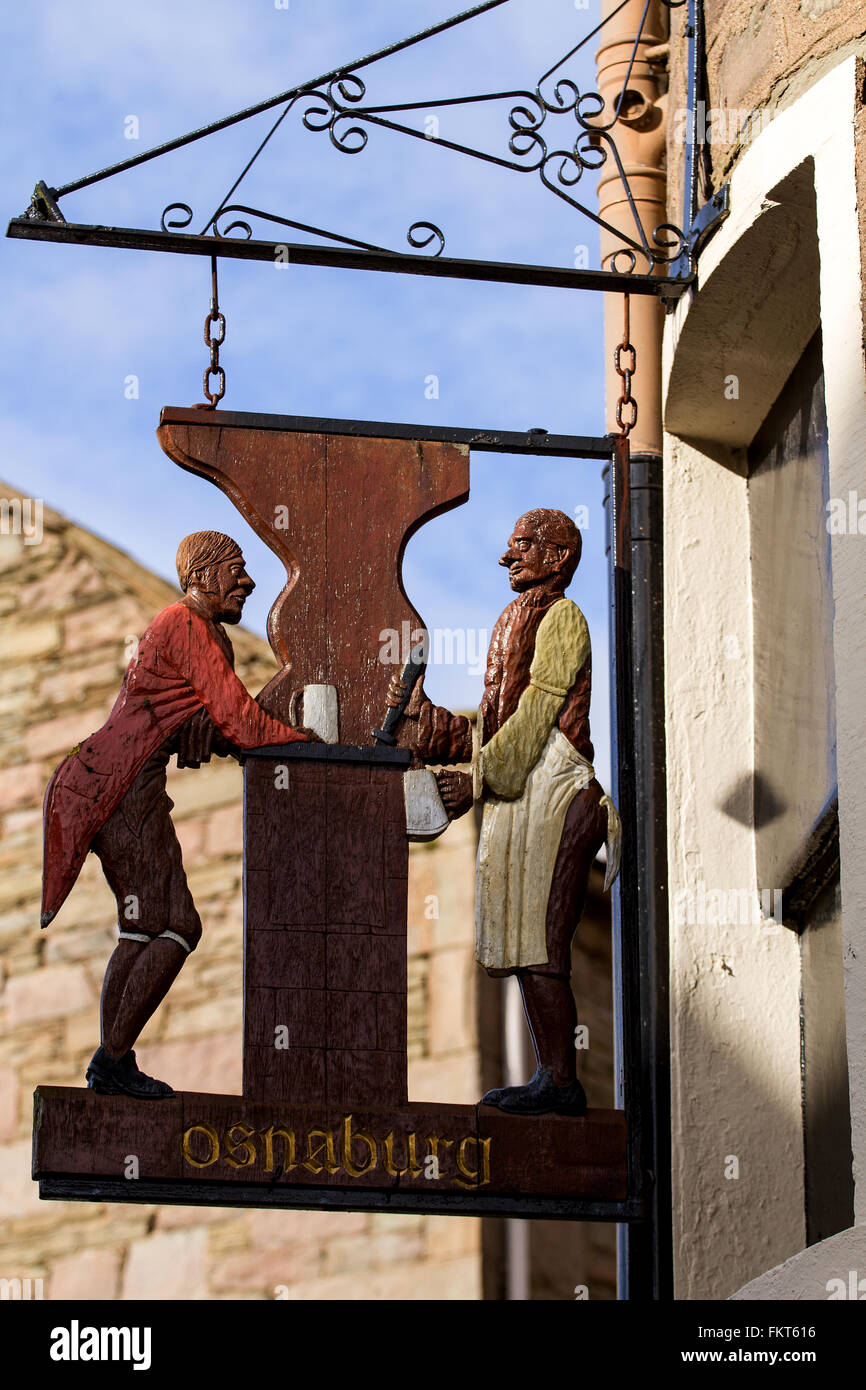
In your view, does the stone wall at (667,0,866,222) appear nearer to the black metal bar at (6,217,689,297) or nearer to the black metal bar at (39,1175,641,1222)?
the black metal bar at (6,217,689,297)

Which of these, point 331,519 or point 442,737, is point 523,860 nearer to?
point 442,737

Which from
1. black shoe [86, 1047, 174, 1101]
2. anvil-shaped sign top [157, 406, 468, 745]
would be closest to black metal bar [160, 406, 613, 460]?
anvil-shaped sign top [157, 406, 468, 745]

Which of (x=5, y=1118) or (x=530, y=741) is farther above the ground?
(x=530, y=741)

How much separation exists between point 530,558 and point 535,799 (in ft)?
1.95

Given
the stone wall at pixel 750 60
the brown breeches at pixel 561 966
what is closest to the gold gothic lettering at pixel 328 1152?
the brown breeches at pixel 561 966

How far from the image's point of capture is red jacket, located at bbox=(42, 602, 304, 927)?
224 inches

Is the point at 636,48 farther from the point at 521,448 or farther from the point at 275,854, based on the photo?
the point at 275,854

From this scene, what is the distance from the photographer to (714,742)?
22.8 ft

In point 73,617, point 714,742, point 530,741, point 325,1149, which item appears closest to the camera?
point 325,1149

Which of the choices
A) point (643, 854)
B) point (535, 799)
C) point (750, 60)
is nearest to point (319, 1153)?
point (535, 799)

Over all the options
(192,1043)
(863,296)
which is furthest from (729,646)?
(192,1043)

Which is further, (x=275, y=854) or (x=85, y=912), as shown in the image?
(x=85, y=912)

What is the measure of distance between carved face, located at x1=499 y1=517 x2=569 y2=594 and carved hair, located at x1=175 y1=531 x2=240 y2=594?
637 millimetres

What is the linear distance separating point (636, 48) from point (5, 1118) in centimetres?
532
